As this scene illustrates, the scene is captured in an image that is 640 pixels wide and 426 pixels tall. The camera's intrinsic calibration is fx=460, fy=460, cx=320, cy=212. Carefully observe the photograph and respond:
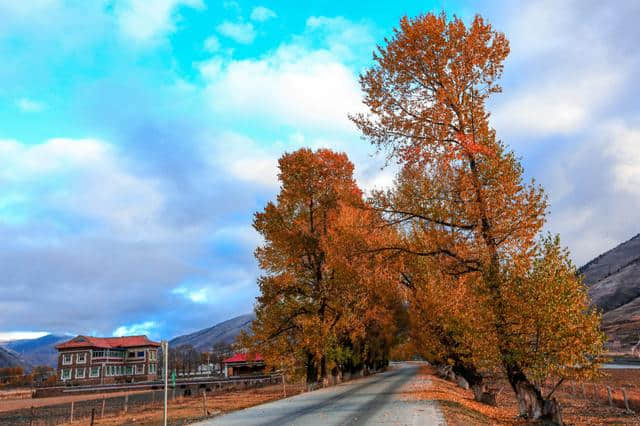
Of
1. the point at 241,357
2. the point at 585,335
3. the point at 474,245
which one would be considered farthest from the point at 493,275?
the point at 241,357

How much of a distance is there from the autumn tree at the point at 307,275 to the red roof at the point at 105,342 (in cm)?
7524

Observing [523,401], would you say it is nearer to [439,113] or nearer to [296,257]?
[439,113]

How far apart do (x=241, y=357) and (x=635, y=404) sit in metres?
82.6

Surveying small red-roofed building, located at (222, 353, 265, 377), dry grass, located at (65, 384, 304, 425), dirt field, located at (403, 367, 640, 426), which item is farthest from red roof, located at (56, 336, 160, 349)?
dirt field, located at (403, 367, 640, 426)

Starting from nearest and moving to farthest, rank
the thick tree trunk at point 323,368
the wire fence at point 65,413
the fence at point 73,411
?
the wire fence at point 65,413, the fence at point 73,411, the thick tree trunk at point 323,368

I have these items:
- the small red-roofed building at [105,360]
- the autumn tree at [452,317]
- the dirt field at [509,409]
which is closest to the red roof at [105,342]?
the small red-roofed building at [105,360]

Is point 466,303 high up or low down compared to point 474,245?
down

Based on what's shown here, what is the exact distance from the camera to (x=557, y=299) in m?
Result: 13.3

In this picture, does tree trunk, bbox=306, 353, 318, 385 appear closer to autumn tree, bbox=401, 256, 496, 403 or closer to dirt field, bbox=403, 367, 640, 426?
dirt field, bbox=403, 367, 640, 426

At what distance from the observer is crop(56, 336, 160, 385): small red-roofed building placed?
3556 inches

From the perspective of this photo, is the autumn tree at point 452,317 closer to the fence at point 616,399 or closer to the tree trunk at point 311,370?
the fence at point 616,399

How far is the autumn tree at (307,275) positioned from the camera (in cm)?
3084

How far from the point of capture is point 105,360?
306 ft

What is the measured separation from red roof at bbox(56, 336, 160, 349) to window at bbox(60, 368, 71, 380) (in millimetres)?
4381
